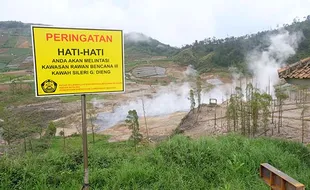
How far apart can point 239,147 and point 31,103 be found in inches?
1328

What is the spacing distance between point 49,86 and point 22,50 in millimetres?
83751

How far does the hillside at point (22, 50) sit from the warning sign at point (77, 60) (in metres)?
63.6

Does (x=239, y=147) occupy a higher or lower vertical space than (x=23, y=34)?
lower

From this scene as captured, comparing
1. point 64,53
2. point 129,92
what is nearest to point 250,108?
point 64,53

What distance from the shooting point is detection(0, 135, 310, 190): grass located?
4.22 meters

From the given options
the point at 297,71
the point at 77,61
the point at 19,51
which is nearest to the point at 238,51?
the point at 297,71

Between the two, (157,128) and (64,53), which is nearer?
(64,53)

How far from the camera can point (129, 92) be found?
39906 mm

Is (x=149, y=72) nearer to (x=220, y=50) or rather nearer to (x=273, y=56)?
(x=220, y=50)

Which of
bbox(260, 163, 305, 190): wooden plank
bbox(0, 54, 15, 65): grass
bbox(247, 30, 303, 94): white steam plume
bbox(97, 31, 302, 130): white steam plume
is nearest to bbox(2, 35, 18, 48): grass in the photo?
bbox(0, 54, 15, 65): grass

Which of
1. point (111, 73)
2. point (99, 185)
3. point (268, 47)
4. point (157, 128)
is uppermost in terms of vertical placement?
point (268, 47)

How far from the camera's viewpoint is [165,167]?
4785 millimetres

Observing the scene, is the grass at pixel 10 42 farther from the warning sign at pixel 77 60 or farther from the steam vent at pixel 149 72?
the warning sign at pixel 77 60

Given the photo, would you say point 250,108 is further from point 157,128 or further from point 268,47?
point 268,47
